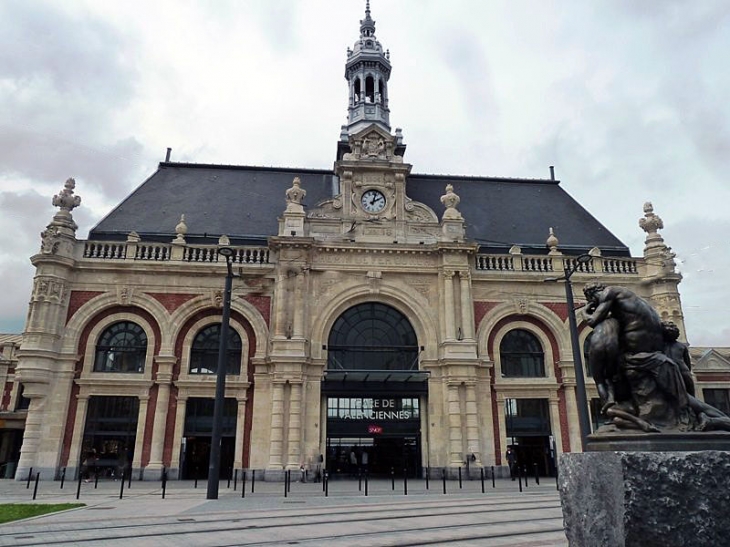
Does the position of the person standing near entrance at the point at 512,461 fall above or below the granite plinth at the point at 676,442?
below

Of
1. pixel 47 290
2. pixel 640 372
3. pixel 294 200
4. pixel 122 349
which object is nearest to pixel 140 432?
pixel 122 349

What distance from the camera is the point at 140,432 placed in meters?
22.7

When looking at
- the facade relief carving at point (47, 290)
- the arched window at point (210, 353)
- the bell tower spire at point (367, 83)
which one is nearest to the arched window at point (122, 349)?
the arched window at point (210, 353)

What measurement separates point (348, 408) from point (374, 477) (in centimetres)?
333

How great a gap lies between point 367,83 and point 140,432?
26.8 m

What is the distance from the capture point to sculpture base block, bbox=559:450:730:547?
15.0ft

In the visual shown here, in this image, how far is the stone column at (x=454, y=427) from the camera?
2264 cm

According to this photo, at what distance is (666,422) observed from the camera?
18.3ft

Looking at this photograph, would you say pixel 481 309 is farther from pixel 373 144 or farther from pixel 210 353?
pixel 210 353

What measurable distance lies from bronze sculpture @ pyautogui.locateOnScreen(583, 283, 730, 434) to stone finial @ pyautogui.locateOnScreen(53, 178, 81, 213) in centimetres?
2573

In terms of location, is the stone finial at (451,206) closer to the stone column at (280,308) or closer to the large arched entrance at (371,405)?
the large arched entrance at (371,405)

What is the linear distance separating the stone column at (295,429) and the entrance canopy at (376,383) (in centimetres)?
145

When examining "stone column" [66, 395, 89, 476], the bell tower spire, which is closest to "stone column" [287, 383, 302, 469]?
"stone column" [66, 395, 89, 476]

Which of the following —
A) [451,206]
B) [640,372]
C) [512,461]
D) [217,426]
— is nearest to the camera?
[640,372]
